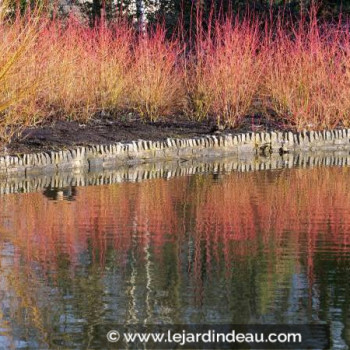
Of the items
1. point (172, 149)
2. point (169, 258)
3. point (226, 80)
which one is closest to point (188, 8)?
point (226, 80)

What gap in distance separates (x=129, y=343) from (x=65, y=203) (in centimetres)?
526

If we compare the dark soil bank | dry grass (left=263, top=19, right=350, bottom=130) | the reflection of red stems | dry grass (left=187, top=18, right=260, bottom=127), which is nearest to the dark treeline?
dry grass (left=187, top=18, right=260, bottom=127)

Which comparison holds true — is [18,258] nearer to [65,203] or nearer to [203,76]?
[65,203]

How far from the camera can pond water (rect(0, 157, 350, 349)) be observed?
6.43 m

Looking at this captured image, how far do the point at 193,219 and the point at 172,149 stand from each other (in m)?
5.29

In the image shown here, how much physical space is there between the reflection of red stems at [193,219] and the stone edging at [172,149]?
146 cm

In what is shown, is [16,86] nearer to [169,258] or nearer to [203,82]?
[203,82]

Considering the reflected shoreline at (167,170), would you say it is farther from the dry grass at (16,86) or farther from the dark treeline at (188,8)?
the dark treeline at (188,8)

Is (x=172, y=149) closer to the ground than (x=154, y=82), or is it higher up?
closer to the ground

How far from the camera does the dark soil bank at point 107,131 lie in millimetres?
14677

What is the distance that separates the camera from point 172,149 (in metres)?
15.3

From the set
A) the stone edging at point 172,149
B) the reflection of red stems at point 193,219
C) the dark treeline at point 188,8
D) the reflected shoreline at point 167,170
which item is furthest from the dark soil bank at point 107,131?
the dark treeline at point 188,8

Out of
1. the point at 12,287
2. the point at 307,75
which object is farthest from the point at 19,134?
the point at 12,287

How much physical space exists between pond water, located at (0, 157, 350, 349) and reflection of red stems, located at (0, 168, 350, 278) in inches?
0.6
